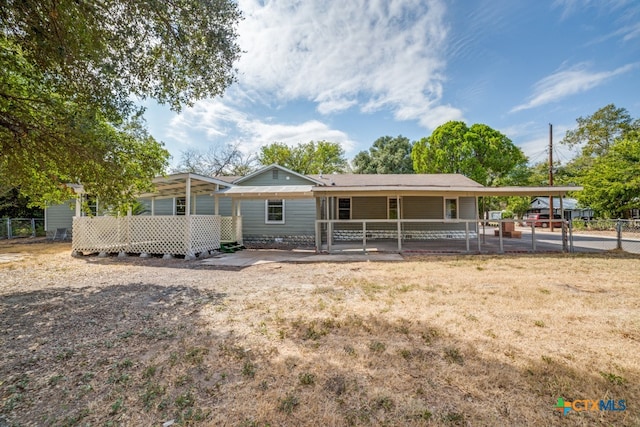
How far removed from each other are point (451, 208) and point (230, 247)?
10809mm

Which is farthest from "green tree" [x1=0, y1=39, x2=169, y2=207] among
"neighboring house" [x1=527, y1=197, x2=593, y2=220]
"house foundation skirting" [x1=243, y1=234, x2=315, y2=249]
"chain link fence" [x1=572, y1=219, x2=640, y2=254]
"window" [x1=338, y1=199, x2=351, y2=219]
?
"neighboring house" [x1=527, y1=197, x2=593, y2=220]

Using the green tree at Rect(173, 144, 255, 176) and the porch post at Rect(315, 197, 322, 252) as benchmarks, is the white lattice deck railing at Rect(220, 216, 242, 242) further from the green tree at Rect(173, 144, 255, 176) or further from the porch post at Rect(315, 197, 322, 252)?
the green tree at Rect(173, 144, 255, 176)

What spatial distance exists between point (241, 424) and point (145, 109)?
17.6 ft

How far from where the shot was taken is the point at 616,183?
19281 mm

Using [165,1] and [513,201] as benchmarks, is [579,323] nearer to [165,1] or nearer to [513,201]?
[165,1]

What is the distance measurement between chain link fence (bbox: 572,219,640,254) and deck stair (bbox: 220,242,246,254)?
13383mm

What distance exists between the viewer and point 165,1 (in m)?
4.50

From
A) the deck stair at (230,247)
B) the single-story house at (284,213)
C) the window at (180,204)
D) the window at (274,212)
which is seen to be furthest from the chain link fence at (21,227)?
the window at (274,212)

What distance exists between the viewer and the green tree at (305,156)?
3155 cm

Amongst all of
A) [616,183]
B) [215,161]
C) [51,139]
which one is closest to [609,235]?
[616,183]

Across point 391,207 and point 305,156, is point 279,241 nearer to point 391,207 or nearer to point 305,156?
point 391,207

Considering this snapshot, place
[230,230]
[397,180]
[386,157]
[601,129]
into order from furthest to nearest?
[386,157], [601,129], [397,180], [230,230]

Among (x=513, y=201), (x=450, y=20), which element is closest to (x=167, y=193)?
(x=450, y=20)

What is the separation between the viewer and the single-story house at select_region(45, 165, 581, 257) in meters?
9.81
